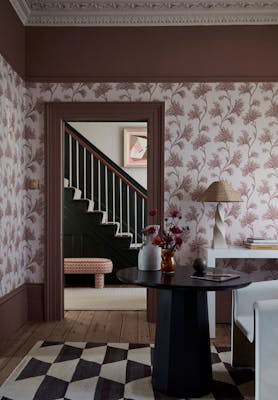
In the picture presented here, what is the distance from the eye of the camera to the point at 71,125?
7.71 meters

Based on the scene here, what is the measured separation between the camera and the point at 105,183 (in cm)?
750

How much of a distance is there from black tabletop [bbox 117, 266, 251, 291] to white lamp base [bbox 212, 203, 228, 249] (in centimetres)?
128

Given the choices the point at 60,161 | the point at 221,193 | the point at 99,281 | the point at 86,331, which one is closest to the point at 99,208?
the point at 99,281

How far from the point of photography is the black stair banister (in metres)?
7.37

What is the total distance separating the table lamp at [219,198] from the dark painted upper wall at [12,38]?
89.1 inches

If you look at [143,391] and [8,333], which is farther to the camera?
[8,333]

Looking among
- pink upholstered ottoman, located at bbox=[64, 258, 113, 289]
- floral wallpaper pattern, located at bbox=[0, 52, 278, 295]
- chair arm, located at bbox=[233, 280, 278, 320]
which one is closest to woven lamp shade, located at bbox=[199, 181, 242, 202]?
floral wallpaper pattern, located at bbox=[0, 52, 278, 295]

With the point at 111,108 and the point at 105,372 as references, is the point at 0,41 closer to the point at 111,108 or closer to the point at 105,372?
the point at 111,108

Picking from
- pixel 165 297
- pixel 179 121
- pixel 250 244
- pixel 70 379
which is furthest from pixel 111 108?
pixel 70 379

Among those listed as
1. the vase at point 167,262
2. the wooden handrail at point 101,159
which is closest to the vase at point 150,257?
the vase at point 167,262

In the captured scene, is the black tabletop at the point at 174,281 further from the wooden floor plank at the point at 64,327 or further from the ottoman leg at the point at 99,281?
the ottoman leg at the point at 99,281

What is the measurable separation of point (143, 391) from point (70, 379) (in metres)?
0.53

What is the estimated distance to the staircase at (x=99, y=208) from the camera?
Answer: 6.95 metres

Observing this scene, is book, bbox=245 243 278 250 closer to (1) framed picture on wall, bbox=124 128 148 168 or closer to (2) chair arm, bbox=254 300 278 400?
(2) chair arm, bbox=254 300 278 400
